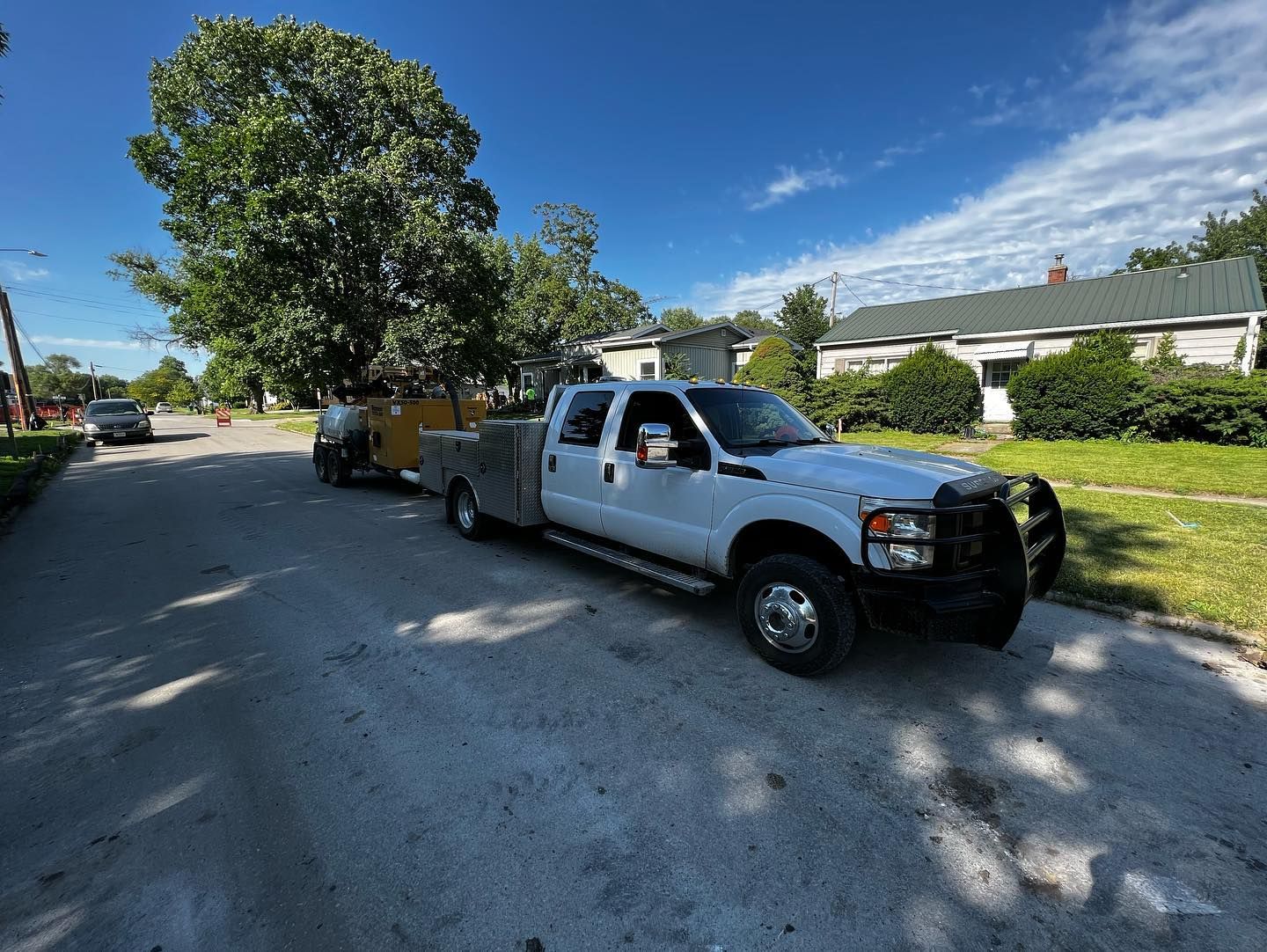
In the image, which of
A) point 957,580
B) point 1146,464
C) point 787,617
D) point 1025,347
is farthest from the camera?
point 1025,347

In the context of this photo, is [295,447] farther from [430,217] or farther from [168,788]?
[168,788]

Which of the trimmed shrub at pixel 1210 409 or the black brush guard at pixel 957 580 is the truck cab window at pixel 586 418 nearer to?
the black brush guard at pixel 957 580

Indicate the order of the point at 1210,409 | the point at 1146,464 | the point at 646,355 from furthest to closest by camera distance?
the point at 646,355 → the point at 1210,409 → the point at 1146,464

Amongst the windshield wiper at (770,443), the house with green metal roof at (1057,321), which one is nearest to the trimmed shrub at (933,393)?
the house with green metal roof at (1057,321)

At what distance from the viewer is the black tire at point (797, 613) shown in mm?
3445

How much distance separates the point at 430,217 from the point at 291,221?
410cm

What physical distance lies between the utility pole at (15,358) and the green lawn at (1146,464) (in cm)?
3876

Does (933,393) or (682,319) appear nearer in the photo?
(933,393)

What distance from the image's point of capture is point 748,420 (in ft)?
15.3

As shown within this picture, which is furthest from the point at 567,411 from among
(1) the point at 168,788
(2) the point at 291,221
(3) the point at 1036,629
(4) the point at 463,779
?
(2) the point at 291,221

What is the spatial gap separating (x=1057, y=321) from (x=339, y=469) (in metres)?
20.9

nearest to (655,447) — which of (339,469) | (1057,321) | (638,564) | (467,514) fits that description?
(638,564)

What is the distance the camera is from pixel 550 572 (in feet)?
19.3

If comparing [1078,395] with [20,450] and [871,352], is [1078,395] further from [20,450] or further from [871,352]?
[20,450]
